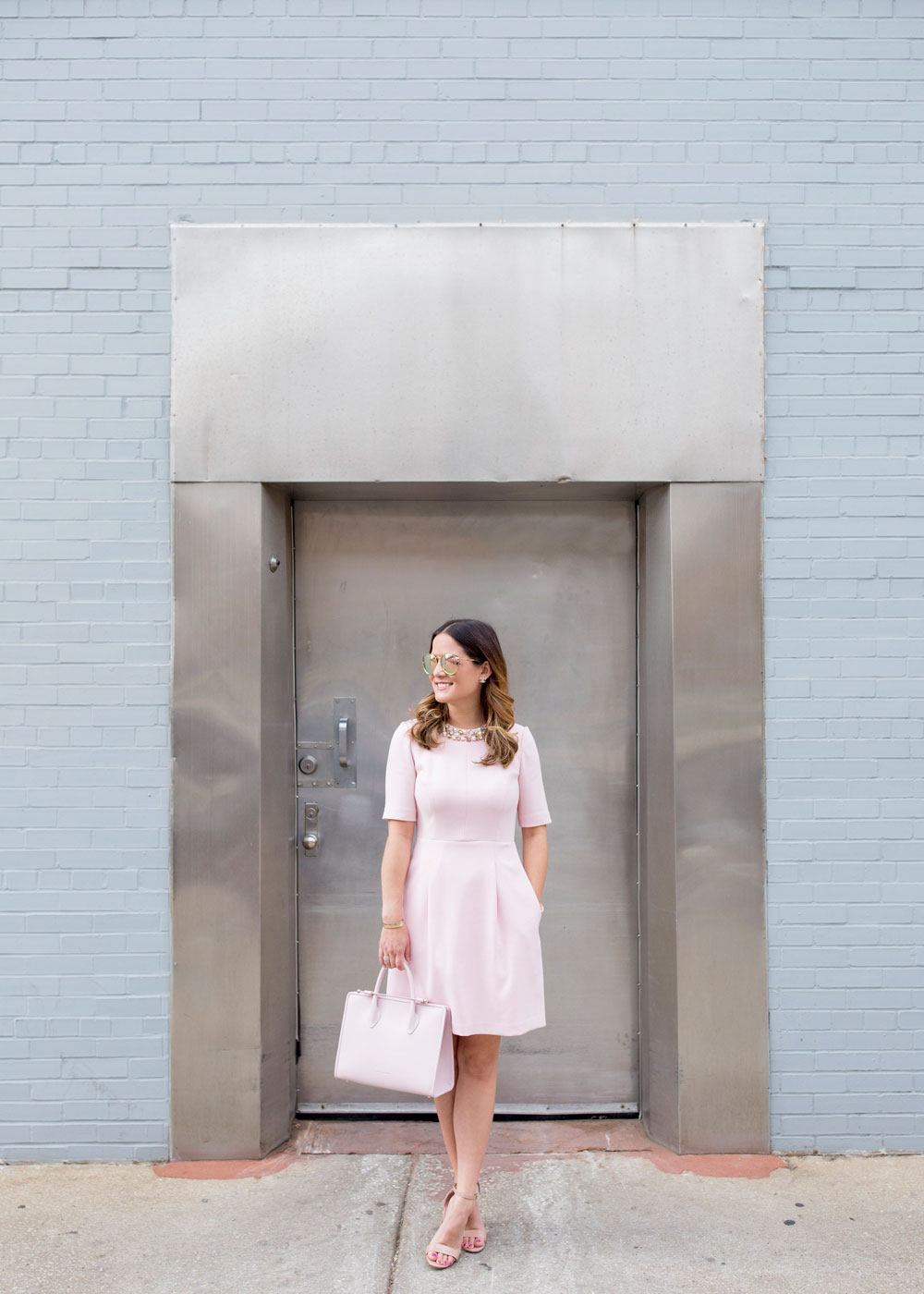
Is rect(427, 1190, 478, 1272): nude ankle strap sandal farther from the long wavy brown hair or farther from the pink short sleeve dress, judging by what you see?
the long wavy brown hair

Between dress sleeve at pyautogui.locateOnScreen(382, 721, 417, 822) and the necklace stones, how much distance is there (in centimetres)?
12

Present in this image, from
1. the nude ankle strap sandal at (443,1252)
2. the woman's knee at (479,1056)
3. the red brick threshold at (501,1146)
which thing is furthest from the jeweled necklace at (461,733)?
the red brick threshold at (501,1146)

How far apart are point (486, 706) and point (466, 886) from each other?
21.2 inches

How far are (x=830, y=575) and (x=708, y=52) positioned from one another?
1972 mm

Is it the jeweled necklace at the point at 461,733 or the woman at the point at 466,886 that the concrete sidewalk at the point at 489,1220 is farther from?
the jeweled necklace at the point at 461,733

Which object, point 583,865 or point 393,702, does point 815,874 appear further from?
point 393,702

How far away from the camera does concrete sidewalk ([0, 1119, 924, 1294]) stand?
2.70 meters

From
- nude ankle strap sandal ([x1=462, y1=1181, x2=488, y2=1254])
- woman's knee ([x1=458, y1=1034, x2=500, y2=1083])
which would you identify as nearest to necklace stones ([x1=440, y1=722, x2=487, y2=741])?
woman's knee ([x1=458, y1=1034, x2=500, y2=1083])

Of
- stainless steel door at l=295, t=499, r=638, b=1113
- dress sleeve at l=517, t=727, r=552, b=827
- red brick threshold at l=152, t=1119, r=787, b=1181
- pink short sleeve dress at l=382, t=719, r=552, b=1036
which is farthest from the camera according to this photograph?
stainless steel door at l=295, t=499, r=638, b=1113

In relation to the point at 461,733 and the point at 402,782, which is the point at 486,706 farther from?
the point at 402,782

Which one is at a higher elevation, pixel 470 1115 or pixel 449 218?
pixel 449 218

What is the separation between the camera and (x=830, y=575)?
11.3 ft

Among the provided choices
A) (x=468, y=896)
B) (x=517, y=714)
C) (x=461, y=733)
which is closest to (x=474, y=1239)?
(x=468, y=896)

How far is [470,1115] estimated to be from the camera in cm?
279
